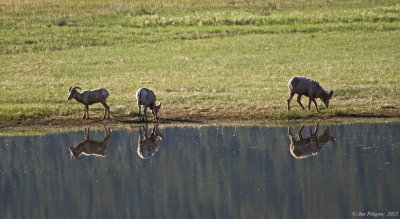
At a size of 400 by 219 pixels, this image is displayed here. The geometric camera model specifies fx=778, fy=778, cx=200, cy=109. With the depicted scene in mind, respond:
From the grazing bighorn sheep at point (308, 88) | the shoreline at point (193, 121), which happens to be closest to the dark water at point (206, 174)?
the shoreline at point (193, 121)

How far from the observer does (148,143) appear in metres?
25.6

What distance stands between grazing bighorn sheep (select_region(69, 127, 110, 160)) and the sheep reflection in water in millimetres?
6023

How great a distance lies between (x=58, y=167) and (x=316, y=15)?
112 feet

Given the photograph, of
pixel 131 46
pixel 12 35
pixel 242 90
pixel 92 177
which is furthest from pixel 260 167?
pixel 12 35

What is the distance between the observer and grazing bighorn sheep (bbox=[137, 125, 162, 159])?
80.0ft

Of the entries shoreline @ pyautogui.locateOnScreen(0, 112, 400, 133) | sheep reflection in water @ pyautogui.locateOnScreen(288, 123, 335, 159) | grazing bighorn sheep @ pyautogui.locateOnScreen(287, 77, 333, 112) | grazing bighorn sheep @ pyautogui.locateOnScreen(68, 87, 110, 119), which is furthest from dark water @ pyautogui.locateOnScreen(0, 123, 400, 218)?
grazing bighorn sheep @ pyautogui.locateOnScreen(287, 77, 333, 112)

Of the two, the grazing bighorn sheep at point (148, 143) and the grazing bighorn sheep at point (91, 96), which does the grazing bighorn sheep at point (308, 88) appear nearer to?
the grazing bighorn sheep at point (148, 143)

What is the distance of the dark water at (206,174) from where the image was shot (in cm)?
1872

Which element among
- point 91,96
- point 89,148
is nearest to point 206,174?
point 89,148

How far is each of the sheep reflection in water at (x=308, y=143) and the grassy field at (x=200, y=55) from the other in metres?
2.69

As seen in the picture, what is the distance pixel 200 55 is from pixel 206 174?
75.4ft

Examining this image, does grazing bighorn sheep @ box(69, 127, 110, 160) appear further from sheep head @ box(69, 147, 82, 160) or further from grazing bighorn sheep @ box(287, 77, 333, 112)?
grazing bighorn sheep @ box(287, 77, 333, 112)

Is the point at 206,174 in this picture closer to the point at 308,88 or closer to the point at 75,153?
the point at 75,153

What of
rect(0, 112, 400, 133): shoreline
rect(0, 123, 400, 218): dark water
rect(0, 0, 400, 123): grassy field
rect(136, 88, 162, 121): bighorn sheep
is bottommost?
rect(0, 123, 400, 218): dark water
